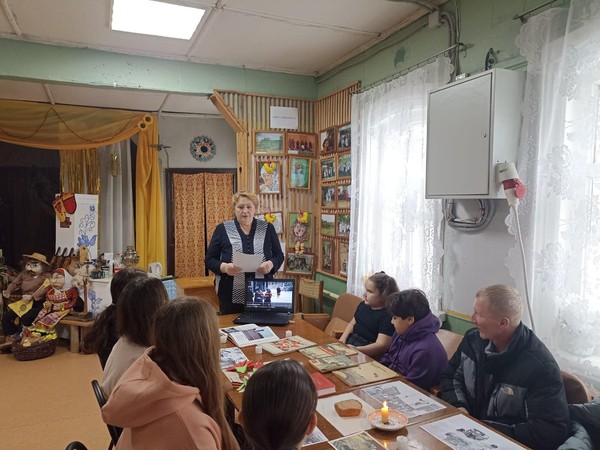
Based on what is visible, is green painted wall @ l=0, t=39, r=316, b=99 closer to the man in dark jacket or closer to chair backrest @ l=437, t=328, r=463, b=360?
chair backrest @ l=437, t=328, r=463, b=360

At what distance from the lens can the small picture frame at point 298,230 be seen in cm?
414

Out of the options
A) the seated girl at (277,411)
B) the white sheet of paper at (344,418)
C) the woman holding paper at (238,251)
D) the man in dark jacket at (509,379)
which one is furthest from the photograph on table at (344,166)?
the seated girl at (277,411)

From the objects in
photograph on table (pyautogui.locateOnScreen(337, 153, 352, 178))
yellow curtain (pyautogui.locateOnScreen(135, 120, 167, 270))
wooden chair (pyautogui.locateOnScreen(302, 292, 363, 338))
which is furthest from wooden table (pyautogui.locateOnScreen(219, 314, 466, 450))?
yellow curtain (pyautogui.locateOnScreen(135, 120, 167, 270))

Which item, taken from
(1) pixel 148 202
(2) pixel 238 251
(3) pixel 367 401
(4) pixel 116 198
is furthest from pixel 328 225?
(4) pixel 116 198

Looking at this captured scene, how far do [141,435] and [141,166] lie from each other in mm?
4559

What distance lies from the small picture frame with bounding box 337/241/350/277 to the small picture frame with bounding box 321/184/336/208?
1.27ft

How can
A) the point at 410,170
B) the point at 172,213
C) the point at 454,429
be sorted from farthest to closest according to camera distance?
the point at 172,213 < the point at 410,170 < the point at 454,429

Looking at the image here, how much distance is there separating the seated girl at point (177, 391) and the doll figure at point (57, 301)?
364cm

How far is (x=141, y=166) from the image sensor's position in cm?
526

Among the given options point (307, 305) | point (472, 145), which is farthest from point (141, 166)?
point (472, 145)

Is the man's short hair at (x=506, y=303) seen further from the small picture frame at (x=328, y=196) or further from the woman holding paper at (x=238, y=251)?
the small picture frame at (x=328, y=196)

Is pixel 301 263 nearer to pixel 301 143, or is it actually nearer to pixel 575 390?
pixel 301 143

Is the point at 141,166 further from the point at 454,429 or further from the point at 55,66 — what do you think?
the point at 454,429

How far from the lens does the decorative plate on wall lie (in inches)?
248
